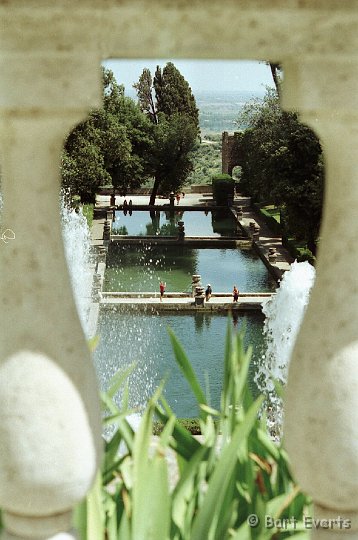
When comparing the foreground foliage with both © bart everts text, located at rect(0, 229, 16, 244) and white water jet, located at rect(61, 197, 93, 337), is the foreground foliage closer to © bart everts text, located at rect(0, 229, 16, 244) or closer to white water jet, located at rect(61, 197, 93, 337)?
© bart everts text, located at rect(0, 229, 16, 244)

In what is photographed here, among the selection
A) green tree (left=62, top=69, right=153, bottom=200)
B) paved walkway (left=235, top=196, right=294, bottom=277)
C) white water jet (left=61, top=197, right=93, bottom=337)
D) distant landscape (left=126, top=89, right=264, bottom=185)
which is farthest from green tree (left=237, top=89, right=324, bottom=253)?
distant landscape (left=126, top=89, right=264, bottom=185)

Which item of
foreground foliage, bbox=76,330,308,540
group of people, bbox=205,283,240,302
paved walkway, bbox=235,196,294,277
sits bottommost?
paved walkway, bbox=235,196,294,277

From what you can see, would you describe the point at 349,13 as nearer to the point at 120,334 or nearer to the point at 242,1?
the point at 242,1

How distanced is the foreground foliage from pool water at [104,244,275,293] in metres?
17.6

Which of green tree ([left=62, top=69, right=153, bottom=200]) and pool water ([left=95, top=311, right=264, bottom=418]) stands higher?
green tree ([left=62, top=69, right=153, bottom=200])

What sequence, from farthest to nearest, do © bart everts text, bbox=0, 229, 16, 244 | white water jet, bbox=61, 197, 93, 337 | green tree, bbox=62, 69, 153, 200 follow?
green tree, bbox=62, 69, 153, 200 < white water jet, bbox=61, 197, 93, 337 < © bart everts text, bbox=0, 229, 16, 244

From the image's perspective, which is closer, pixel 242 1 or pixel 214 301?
pixel 242 1

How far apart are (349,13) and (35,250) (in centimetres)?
119

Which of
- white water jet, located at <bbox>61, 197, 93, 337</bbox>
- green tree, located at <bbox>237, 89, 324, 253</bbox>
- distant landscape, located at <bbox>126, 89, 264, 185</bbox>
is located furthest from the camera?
distant landscape, located at <bbox>126, 89, 264, 185</bbox>

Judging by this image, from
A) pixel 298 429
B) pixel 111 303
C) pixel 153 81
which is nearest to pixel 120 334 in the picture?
pixel 111 303

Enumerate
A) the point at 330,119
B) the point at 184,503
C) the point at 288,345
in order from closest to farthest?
the point at 330,119 → the point at 184,503 → the point at 288,345

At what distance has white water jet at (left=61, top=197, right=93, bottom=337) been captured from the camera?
18.7 meters

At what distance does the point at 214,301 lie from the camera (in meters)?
19.9

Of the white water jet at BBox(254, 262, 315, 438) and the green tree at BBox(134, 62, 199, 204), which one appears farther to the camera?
the green tree at BBox(134, 62, 199, 204)
